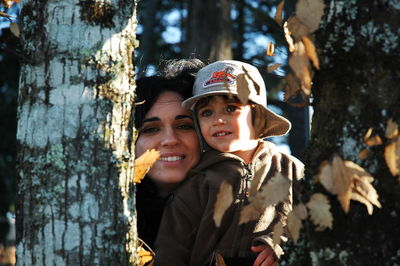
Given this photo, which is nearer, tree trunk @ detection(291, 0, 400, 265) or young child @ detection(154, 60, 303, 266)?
tree trunk @ detection(291, 0, 400, 265)

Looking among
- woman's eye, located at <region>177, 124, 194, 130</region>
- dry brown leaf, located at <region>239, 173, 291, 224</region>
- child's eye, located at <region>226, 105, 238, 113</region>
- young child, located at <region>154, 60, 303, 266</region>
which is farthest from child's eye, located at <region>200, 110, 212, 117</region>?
dry brown leaf, located at <region>239, 173, 291, 224</region>

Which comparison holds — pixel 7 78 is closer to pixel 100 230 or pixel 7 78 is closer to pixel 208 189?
pixel 208 189

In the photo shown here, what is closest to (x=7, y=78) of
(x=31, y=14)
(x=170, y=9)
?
(x=170, y=9)

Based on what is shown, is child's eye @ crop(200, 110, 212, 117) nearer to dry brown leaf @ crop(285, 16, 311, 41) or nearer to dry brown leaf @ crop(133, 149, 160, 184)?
dry brown leaf @ crop(133, 149, 160, 184)

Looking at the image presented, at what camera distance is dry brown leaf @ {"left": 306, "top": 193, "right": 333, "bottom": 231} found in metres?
2.01

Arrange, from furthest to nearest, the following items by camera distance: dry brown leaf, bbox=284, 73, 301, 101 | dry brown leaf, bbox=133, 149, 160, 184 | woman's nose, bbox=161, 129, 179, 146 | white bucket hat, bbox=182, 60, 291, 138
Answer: woman's nose, bbox=161, 129, 179, 146, white bucket hat, bbox=182, 60, 291, 138, dry brown leaf, bbox=133, 149, 160, 184, dry brown leaf, bbox=284, 73, 301, 101

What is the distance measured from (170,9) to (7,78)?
12.3 feet

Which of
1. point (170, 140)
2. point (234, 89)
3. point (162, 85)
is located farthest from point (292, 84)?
point (162, 85)

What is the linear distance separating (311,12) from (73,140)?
97 cm

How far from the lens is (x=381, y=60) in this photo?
212cm

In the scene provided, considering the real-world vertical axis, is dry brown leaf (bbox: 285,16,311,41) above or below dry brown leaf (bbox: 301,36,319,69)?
above

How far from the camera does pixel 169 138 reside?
397 centimetres

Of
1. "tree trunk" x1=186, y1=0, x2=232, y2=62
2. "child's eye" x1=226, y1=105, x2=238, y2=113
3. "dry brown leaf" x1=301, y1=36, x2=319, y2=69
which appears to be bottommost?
"child's eye" x1=226, y1=105, x2=238, y2=113

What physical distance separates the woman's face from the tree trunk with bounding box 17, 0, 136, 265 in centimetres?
161
